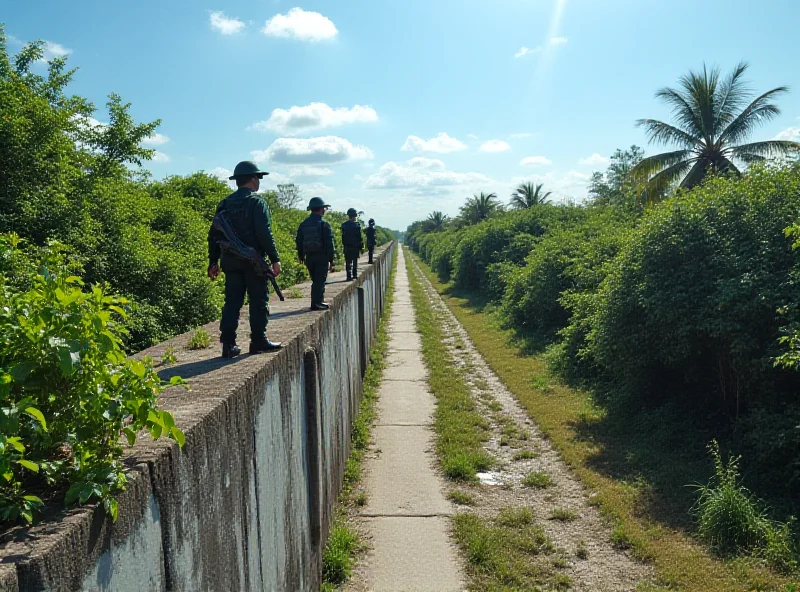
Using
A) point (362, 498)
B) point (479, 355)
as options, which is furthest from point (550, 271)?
point (362, 498)

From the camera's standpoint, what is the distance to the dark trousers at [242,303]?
385 cm

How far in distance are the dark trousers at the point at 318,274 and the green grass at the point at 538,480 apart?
2671 mm

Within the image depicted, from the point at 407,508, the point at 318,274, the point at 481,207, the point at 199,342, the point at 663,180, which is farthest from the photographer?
the point at 481,207

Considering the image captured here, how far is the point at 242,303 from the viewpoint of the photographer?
389cm

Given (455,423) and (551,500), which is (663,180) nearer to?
(455,423)

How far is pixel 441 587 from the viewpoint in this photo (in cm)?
420

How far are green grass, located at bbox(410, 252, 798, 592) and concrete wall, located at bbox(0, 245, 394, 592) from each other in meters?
2.39

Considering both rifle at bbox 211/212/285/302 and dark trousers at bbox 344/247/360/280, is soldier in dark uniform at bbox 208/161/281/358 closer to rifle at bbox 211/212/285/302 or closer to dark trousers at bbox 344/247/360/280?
rifle at bbox 211/212/285/302

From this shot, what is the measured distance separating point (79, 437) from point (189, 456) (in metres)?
0.52

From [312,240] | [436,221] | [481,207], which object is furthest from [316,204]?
[436,221]

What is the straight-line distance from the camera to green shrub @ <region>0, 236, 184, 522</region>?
1.43 meters

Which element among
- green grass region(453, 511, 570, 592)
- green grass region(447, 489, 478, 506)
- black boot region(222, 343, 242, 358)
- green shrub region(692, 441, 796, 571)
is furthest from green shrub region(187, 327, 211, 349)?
green shrub region(692, 441, 796, 571)

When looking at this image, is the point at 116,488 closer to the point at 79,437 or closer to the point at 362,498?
the point at 79,437

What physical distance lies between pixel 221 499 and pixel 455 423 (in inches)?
226
